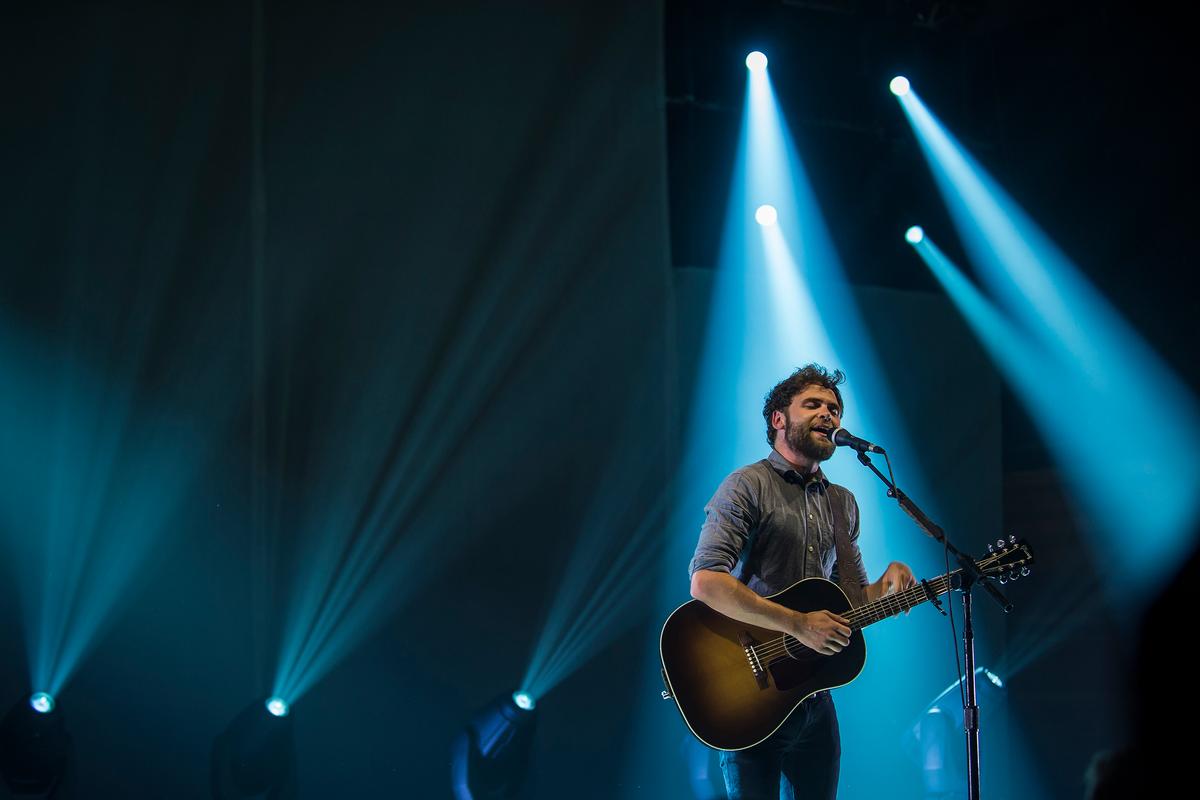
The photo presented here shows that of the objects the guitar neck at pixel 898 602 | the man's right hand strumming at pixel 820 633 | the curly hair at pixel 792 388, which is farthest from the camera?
the curly hair at pixel 792 388

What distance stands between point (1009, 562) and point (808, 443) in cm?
66

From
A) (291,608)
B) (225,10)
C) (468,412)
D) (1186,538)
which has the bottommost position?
(291,608)

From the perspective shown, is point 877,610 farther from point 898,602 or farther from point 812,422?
point 812,422

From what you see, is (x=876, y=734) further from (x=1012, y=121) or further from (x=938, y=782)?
(x=1012, y=121)

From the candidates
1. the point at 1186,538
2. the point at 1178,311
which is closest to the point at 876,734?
the point at 1186,538

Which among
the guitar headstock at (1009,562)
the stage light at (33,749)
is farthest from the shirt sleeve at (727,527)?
the stage light at (33,749)

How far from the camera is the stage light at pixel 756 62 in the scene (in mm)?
6062

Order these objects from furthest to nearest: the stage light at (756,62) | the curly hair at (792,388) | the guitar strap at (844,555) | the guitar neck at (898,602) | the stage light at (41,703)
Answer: the stage light at (756,62) < the stage light at (41,703) < the curly hair at (792,388) < the guitar strap at (844,555) < the guitar neck at (898,602)

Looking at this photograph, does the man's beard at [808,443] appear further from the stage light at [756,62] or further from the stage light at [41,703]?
the stage light at [756,62]

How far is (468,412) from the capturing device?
5.25 metres

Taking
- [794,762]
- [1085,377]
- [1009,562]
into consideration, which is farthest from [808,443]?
[1085,377]

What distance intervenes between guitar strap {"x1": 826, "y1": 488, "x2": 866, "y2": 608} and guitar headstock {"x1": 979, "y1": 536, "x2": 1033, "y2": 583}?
0.37 meters

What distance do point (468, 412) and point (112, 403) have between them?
1595 millimetres

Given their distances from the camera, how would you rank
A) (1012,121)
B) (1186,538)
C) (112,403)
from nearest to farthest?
(112,403) < (1186,538) < (1012,121)
